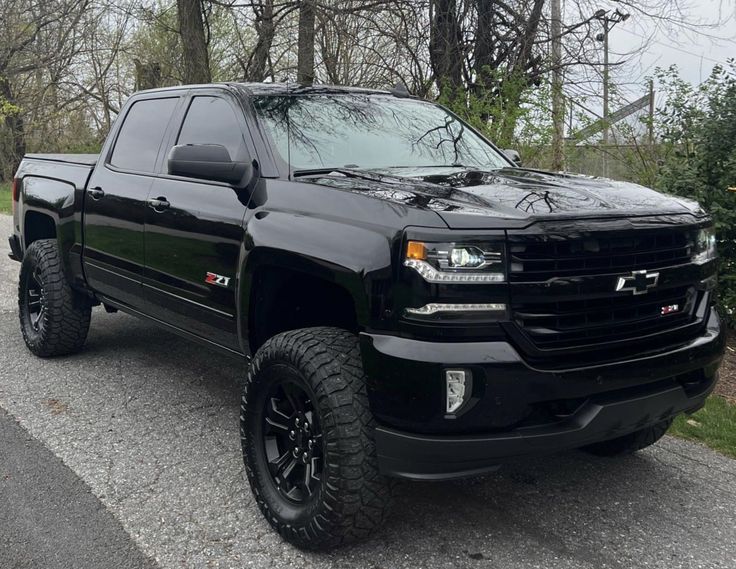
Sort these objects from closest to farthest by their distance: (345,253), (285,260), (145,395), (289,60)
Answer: (345,253), (285,260), (145,395), (289,60)

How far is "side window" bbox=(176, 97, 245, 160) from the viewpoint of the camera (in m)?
3.95

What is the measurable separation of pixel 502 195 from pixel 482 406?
91cm

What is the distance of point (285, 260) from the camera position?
3.20m

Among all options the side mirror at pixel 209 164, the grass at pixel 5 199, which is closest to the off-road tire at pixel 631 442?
the side mirror at pixel 209 164

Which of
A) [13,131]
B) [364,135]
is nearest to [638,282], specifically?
[364,135]

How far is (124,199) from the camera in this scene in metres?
4.60

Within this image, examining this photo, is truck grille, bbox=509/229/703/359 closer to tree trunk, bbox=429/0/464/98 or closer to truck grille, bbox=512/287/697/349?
truck grille, bbox=512/287/697/349

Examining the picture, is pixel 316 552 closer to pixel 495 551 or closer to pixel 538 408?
pixel 495 551

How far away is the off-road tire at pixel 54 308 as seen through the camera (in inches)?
214

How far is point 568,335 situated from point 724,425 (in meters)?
2.19

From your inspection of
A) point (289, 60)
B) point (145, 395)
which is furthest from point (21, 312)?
point (289, 60)

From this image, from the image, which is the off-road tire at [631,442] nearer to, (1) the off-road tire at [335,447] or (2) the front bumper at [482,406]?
(2) the front bumper at [482,406]

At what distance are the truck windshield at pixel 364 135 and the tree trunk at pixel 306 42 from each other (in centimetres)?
711

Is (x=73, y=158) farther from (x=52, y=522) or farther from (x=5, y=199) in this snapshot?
(x=5, y=199)
